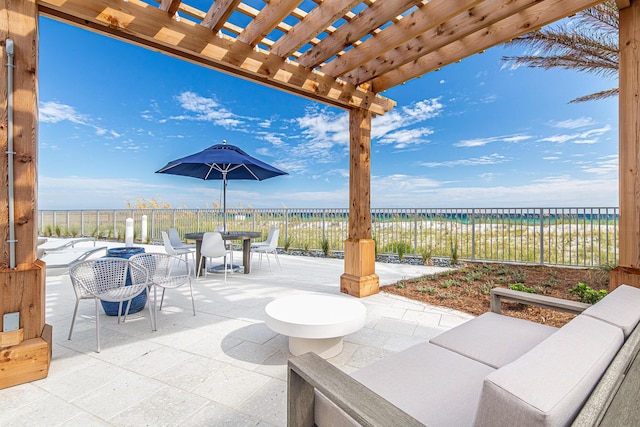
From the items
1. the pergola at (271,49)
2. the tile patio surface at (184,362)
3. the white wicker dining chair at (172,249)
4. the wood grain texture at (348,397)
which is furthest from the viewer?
the white wicker dining chair at (172,249)

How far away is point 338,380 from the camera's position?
1030 millimetres

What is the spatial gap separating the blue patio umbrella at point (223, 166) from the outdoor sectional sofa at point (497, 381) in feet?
13.9

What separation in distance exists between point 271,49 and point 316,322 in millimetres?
2923

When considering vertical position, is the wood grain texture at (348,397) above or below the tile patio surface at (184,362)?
above

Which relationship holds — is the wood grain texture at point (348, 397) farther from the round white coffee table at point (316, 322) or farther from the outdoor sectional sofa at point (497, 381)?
the round white coffee table at point (316, 322)

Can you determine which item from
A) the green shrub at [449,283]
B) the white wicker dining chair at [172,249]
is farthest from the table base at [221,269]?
the green shrub at [449,283]

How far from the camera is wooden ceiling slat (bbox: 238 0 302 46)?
2473 mm

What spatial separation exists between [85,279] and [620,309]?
3.72m

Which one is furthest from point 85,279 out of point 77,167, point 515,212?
point 77,167

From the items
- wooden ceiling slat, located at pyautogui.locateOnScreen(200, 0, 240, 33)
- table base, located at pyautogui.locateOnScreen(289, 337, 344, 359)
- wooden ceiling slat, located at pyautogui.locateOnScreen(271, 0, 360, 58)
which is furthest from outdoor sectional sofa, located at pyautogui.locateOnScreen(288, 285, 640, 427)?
wooden ceiling slat, located at pyautogui.locateOnScreen(200, 0, 240, 33)

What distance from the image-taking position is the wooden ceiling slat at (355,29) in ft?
8.32

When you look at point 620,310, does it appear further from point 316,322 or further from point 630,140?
point 630,140

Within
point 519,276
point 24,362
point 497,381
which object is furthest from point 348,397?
point 519,276

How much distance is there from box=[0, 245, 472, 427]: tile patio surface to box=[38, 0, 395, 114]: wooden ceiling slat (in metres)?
2.72
